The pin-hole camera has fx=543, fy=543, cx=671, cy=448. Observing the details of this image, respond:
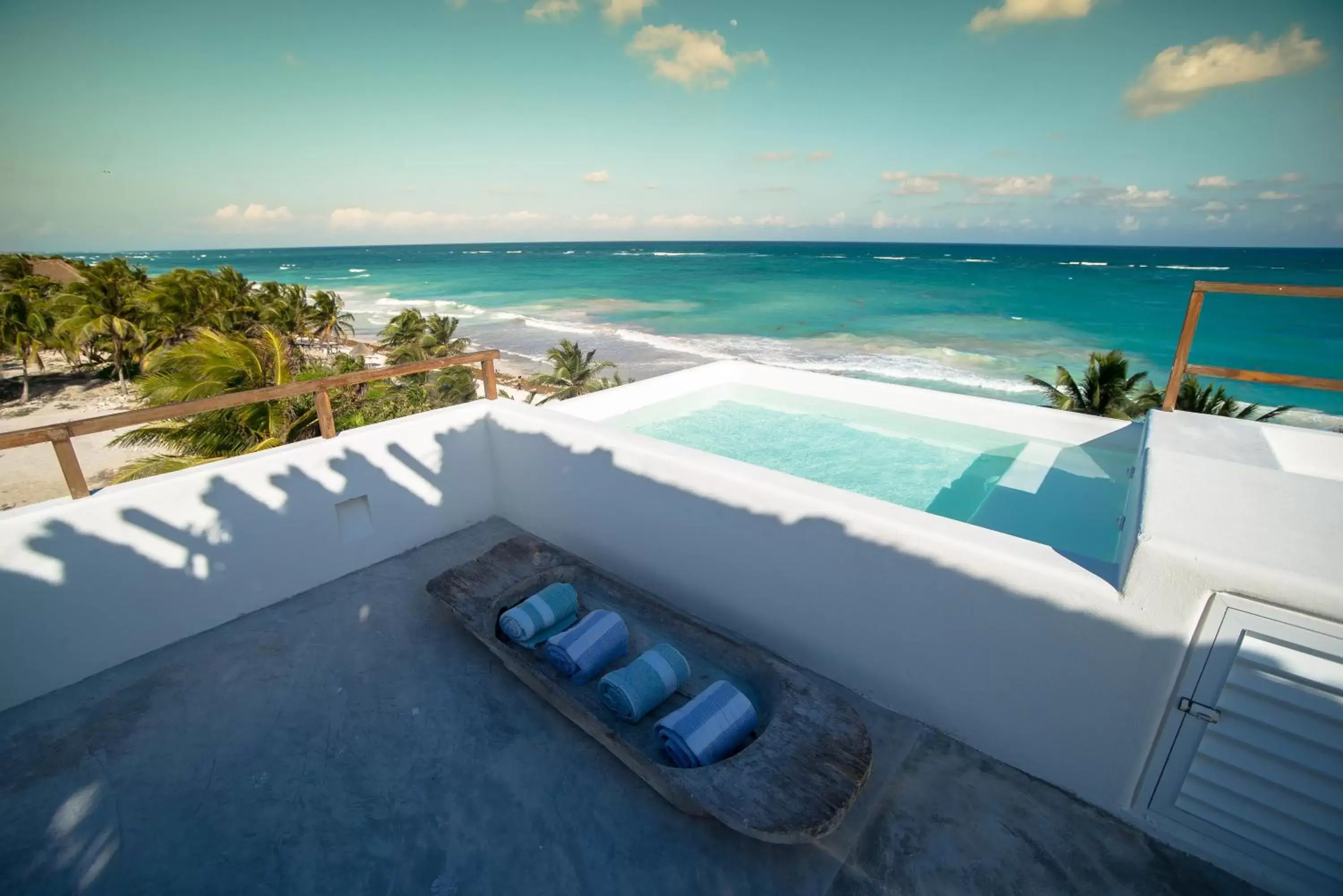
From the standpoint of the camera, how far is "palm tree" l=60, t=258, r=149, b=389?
14.0m

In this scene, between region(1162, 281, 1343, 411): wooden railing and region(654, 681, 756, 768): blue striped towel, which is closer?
→ region(654, 681, 756, 768): blue striped towel

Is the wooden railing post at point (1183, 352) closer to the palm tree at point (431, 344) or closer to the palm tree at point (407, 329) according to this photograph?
the palm tree at point (431, 344)

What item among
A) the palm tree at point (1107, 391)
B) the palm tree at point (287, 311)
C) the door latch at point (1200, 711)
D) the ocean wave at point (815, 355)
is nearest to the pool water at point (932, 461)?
the door latch at point (1200, 711)

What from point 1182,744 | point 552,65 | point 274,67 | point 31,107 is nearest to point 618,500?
point 1182,744

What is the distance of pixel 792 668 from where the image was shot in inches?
97.3

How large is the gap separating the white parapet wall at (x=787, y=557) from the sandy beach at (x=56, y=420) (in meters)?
6.35

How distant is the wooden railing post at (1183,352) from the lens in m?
3.27

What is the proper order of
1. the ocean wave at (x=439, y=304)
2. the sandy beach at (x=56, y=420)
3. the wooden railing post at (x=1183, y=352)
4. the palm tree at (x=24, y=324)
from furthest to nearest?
the ocean wave at (x=439, y=304) < the palm tree at (x=24, y=324) < the sandy beach at (x=56, y=420) < the wooden railing post at (x=1183, y=352)

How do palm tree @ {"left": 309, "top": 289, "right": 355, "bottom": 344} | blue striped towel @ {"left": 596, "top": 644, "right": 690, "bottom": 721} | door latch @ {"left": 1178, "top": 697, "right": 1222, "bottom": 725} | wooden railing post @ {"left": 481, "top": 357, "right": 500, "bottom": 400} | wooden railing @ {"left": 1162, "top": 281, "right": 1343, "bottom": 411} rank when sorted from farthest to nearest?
palm tree @ {"left": 309, "top": 289, "right": 355, "bottom": 344}
wooden railing post @ {"left": 481, "top": 357, "right": 500, "bottom": 400}
wooden railing @ {"left": 1162, "top": 281, "right": 1343, "bottom": 411}
blue striped towel @ {"left": 596, "top": 644, "right": 690, "bottom": 721}
door latch @ {"left": 1178, "top": 697, "right": 1222, "bottom": 725}

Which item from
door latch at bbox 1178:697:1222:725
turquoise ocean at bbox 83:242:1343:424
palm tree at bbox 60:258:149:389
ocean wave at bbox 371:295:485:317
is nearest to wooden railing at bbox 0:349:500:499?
→ door latch at bbox 1178:697:1222:725

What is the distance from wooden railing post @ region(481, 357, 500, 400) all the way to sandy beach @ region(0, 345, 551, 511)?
6.63m

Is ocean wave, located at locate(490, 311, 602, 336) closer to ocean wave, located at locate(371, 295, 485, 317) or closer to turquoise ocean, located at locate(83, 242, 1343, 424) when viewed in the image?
turquoise ocean, located at locate(83, 242, 1343, 424)

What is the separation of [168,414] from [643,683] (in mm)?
2795

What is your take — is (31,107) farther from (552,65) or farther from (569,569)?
(569,569)
